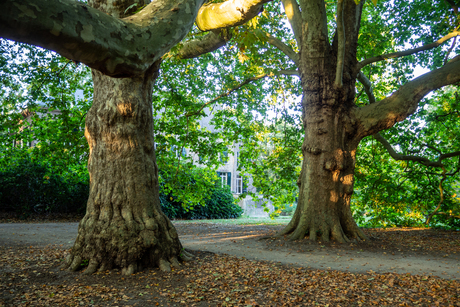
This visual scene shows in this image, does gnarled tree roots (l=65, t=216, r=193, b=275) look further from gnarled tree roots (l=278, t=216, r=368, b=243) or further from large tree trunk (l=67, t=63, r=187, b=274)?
gnarled tree roots (l=278, t=216, r=368, b=243)

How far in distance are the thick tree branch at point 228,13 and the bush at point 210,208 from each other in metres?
15.4

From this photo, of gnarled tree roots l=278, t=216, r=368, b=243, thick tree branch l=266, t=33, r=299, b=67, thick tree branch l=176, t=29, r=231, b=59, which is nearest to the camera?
thick tree branch l=176, t=29, r=231, b=59

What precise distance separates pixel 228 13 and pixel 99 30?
1488 millimetres

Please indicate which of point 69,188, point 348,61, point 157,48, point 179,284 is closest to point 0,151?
point 69,188

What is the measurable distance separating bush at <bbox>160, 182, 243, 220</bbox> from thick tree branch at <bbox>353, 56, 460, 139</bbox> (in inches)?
442

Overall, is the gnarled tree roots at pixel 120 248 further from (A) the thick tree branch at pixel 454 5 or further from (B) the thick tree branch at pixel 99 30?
(A) the thick tree branch at pixel 454 5

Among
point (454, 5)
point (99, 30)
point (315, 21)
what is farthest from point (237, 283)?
point (454, 5)

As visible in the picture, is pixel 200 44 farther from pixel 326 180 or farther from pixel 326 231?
pixel 326 231

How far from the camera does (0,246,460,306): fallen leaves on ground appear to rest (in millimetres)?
4082

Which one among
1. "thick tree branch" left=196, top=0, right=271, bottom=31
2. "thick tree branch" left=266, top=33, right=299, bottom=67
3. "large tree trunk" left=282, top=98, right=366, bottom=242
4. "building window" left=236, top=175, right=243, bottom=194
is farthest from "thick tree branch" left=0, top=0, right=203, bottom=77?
"building window" left=236, top=175, right=243, bottom=194

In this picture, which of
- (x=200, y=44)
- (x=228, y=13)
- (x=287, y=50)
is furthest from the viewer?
(x=287, y=50)

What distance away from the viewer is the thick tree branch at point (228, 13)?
3031 millimetres

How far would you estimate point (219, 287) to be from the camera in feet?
15.2

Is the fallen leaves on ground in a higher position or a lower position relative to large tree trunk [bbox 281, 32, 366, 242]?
lower
